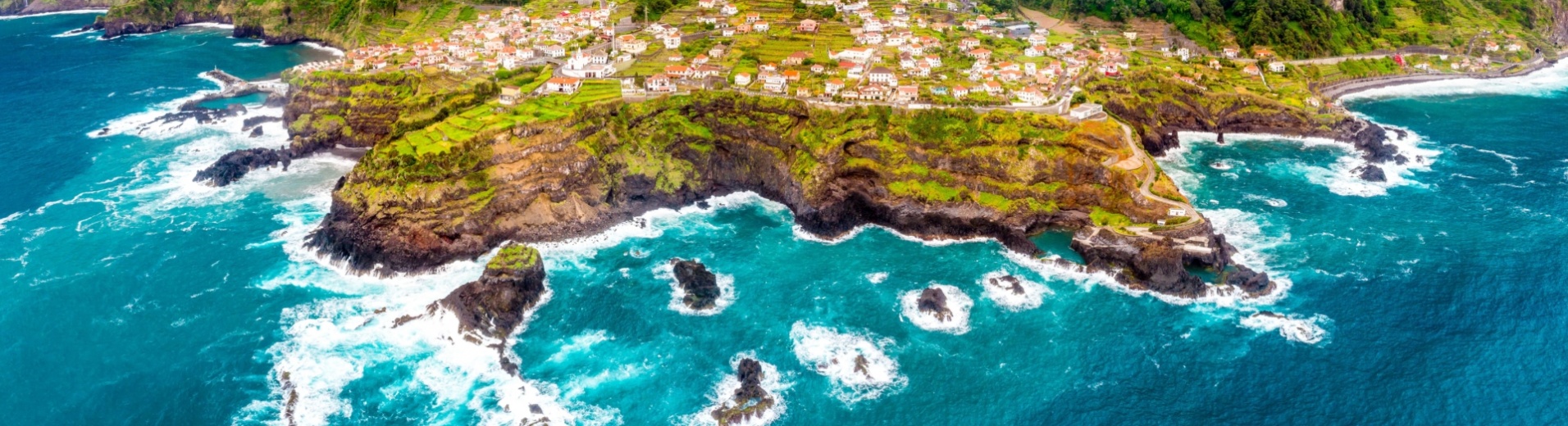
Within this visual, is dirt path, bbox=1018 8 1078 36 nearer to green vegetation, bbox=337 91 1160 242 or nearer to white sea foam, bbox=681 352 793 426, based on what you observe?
green vegetation, bbox=337 91 1160 242

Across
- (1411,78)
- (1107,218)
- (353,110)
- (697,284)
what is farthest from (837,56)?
Answer: (1411,78)

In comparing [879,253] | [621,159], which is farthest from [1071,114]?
[621,159]

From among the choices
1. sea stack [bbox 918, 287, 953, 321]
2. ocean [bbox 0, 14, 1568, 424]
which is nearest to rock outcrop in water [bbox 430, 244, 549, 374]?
ocean [bbox 0, 14, 1568, 424]

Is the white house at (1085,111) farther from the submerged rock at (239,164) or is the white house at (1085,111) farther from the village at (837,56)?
the submerged rock at (239,164)

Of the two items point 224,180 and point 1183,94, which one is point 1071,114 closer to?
point 1183,94

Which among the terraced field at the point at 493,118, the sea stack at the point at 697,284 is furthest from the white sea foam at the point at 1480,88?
the sea stack at the point at 697,284

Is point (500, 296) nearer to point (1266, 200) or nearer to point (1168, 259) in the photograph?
point (1168, 259)
